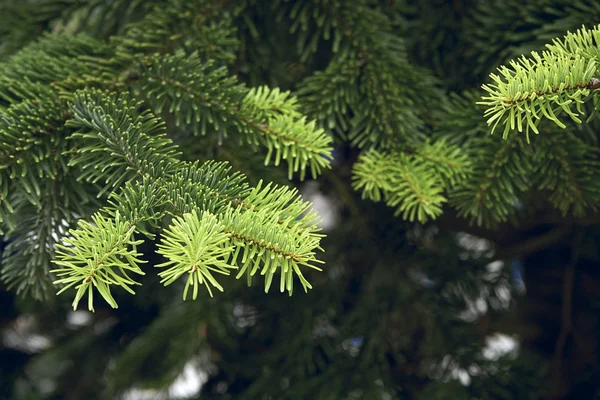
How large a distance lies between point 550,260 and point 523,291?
8 cm

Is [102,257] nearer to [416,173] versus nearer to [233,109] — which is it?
[233,109]

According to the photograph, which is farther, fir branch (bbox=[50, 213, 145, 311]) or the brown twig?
the brown twig

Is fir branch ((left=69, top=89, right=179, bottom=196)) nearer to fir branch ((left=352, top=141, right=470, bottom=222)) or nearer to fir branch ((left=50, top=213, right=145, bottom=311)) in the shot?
fir branch ((left=50, top=213, right=145, bottom=311))

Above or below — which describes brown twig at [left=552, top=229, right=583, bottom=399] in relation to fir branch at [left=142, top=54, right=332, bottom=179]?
below

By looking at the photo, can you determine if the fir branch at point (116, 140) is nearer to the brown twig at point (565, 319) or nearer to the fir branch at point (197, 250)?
the fir branch at point (197, 250)

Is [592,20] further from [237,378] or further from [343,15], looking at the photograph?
[237,378]

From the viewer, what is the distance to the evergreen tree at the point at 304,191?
15.3 inches

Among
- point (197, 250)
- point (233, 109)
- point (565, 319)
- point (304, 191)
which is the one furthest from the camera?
point (304, 191)

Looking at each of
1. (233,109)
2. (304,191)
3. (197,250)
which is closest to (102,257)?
(197,250)

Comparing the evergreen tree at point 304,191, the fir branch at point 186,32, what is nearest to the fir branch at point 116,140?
the evergreen tree at point 304,191

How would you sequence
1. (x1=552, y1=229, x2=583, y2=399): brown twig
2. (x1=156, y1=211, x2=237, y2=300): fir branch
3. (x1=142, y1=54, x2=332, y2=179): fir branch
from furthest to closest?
(x1=552, y1=229, x2=583, y2=399): brown twig < (x1=142, y1=54, x2=332, y2=179): fir branch < (x1=156, y1=211, x2=237, y2=300): fir branch

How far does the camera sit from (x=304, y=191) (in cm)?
100

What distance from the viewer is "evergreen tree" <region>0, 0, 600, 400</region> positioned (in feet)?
1.28

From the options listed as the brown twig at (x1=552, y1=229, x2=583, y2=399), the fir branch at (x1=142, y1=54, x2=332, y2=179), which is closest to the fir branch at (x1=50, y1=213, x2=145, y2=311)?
the fir branch at (x1=142, y1=54, x2=332, y2=179)
